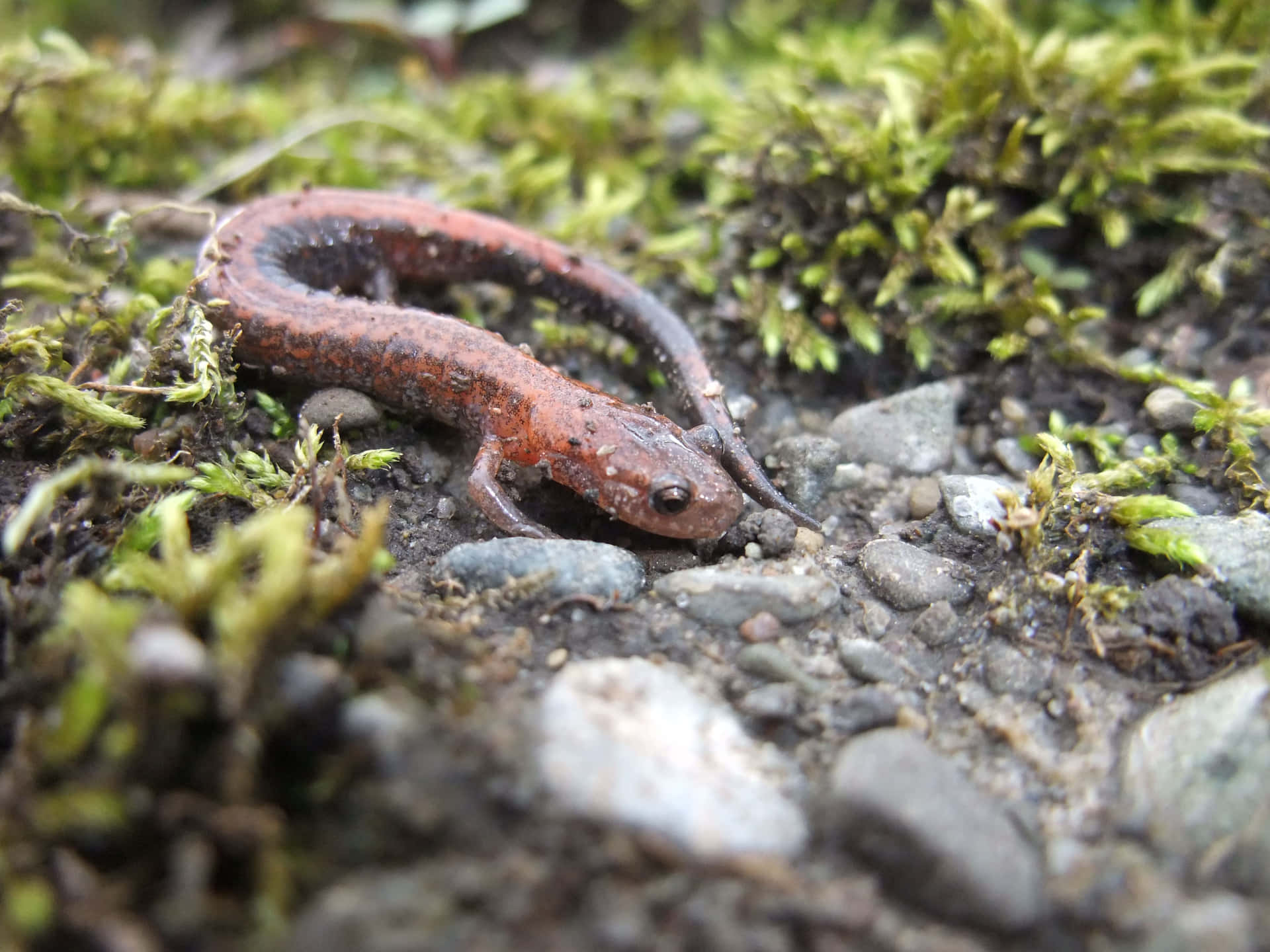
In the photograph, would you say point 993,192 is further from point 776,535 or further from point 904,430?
point 776,535

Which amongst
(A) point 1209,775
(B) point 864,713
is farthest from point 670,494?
(A) point 1209,775

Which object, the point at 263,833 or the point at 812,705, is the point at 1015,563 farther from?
the point at 263,833

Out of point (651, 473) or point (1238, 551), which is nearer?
point (1238, 551)

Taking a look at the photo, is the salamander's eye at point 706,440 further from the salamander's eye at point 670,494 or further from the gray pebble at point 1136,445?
the gray pebble at point 1136,445

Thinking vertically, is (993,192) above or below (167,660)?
above

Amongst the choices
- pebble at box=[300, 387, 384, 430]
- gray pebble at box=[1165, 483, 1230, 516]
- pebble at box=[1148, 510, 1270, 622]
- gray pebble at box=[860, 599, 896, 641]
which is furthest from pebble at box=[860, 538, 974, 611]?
pebble at box=[300, 387, 384, 430]

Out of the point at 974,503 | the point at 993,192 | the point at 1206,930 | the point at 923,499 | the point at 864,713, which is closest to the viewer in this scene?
the point at 1206,930

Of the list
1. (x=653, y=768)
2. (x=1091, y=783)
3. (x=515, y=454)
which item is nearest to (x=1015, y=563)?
(x=1091, y=783)

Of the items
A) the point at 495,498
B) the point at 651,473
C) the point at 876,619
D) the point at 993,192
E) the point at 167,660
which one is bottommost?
the point at 495,498
